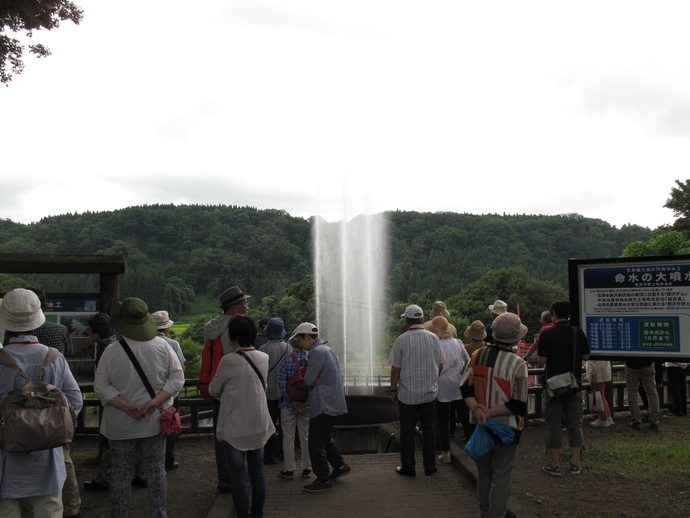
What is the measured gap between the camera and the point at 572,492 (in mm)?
5441

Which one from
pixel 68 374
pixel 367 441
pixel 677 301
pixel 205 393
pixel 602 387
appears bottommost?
pixel 367 441

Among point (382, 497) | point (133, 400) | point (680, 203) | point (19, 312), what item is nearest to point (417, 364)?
point (382, 497)

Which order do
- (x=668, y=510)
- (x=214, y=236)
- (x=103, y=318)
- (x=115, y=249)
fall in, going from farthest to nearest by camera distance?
(x=214, y=236)
(x=115, y=249)
(x=103, y=318)
(x=668, y=510)

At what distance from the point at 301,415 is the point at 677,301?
13.0 feet

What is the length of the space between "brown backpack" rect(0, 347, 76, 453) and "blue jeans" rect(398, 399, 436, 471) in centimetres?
347

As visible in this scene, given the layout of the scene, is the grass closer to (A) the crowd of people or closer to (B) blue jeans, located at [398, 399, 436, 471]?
(A) the crowd of people

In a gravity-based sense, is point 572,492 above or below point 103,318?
below

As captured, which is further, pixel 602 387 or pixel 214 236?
pixel 214 236

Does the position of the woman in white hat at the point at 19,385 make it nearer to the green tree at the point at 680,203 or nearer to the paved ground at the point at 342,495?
the paved ground at the point at 342,495

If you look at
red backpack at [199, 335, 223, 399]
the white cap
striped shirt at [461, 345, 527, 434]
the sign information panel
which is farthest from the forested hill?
striped shirt at [461, 345, 527, 434]

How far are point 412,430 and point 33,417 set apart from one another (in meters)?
3.80

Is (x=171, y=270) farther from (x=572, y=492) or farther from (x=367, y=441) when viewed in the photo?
(x=572, y=492)

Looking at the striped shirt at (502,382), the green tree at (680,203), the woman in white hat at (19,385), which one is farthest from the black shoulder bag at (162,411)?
the green tree at (680,203)

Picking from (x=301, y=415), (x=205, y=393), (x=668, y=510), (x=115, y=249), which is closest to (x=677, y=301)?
(x=668, y=510)
